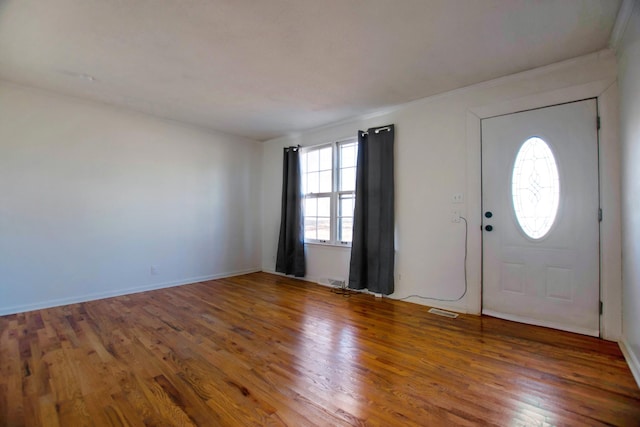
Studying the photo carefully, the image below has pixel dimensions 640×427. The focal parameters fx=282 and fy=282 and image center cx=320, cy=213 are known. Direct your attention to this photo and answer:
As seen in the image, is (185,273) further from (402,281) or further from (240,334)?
(402,281)

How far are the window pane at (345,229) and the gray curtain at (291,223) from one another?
78cm

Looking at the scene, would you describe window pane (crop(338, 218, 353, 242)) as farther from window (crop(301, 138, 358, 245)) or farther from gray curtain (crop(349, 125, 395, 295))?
gray curtain (crop(349, 125, 395, 295))

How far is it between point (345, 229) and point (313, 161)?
139cm

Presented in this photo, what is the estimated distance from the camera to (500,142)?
3.08 metres

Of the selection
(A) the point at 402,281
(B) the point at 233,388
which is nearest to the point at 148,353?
(B) the point at 233,388

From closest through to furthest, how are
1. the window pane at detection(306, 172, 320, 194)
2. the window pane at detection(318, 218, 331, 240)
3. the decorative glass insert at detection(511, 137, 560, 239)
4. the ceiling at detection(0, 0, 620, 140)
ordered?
the ceiling at detection(0, 0, 620, 140) → the decorative glass insert at detection(511, 137, 560, 239) → the window pane at detection(318, 218, 331, 240) → the window pane at detection(306, 172, 320, 194)

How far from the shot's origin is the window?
4.47 meters

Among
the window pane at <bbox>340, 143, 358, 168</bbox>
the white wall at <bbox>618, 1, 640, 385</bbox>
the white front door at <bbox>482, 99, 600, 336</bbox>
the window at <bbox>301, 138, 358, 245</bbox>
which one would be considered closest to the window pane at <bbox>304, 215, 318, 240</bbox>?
the window at <bbox>301, 138, 358, 245</bbox>

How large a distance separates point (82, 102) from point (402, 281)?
4.81 meters

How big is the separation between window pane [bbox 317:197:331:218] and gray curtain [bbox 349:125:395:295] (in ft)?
2.26

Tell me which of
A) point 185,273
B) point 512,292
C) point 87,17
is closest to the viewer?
point 87,17

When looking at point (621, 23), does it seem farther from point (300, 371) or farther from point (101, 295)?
point (101, 295)

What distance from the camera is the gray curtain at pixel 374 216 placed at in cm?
384

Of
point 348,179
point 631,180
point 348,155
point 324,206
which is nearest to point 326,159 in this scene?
point 348,155
